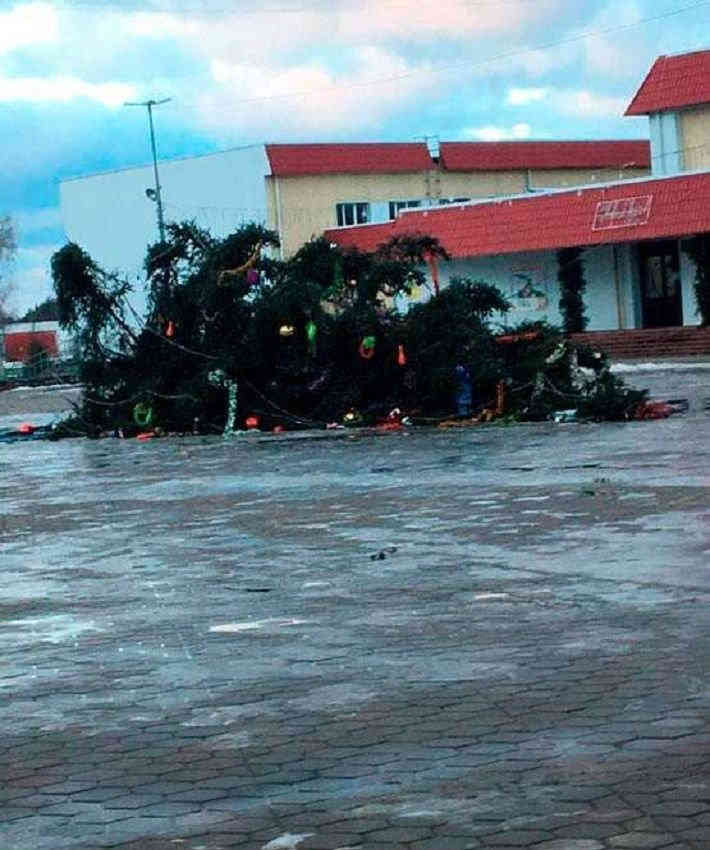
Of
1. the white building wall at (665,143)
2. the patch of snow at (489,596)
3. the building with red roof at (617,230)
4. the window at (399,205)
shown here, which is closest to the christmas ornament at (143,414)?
the building with red roof at (617,230)

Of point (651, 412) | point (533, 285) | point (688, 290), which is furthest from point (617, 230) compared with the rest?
point (651, 412)

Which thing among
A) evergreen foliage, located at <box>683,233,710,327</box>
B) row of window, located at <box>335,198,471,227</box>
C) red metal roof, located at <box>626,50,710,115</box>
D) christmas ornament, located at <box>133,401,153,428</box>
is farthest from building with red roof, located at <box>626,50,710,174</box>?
christmas ornament, located at <box>133,401,153,428</box>

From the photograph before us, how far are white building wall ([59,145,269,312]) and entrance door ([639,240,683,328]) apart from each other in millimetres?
23698

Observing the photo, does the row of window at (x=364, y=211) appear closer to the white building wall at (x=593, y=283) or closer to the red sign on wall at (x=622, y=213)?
the white building wall at (x=593, y=283)

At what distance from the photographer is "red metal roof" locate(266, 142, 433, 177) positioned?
3024 inches

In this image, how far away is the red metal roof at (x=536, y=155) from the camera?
8200 centimetres

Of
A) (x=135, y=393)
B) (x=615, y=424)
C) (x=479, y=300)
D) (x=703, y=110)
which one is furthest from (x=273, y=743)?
(x=703, y=110)

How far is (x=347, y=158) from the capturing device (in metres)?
78.8

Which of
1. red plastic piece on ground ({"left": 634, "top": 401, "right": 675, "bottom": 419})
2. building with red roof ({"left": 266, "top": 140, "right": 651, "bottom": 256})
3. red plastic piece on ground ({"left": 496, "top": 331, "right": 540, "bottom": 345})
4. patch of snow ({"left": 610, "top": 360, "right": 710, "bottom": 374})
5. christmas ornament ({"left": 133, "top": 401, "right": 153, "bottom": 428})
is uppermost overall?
building with red roof ({"left": 266, "top": 140, "right": 651, "bottom": 256})

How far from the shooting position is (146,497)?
20094mm

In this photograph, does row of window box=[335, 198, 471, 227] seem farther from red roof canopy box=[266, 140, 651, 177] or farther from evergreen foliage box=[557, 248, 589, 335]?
evergreen foliage box=[557, 248, 589, 335]

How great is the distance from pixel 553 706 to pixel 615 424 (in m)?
18.9

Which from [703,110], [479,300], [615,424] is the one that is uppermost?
[703,110]

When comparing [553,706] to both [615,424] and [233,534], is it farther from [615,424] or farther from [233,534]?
[615,424]
